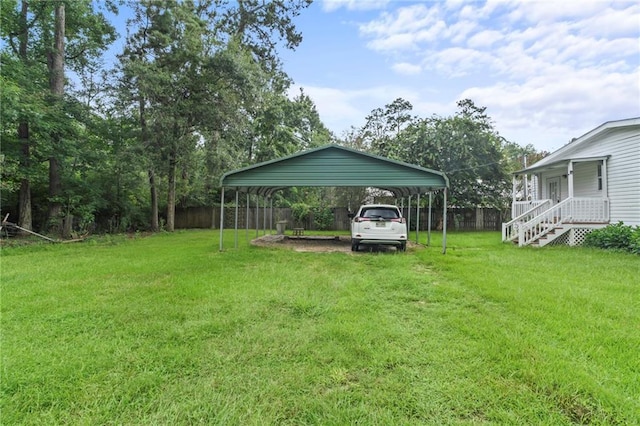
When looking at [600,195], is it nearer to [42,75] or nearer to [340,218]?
[340,218]

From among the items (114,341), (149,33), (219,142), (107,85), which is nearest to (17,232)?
(107,85)

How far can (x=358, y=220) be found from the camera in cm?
906

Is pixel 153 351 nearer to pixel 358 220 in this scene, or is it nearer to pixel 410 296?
pixel 410 296

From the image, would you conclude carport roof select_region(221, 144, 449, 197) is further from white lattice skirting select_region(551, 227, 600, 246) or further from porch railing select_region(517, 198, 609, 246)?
white lattice skirting select_region(551, 227, 600, 246)

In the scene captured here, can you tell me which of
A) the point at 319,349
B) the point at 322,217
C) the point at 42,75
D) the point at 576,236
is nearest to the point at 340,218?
the point at 322,217

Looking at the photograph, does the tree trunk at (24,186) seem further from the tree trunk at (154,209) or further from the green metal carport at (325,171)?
the green metal carport at (325,171)

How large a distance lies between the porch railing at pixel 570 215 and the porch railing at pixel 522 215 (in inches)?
18.9

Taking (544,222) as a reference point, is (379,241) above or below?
below

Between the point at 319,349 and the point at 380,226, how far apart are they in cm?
617

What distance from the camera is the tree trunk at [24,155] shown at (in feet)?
36.6

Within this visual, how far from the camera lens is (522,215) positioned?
11953 millimetres

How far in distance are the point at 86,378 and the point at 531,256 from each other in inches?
380

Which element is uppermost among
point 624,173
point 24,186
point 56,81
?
point 56,81

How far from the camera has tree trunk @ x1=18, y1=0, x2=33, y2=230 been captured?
11.1 meters
